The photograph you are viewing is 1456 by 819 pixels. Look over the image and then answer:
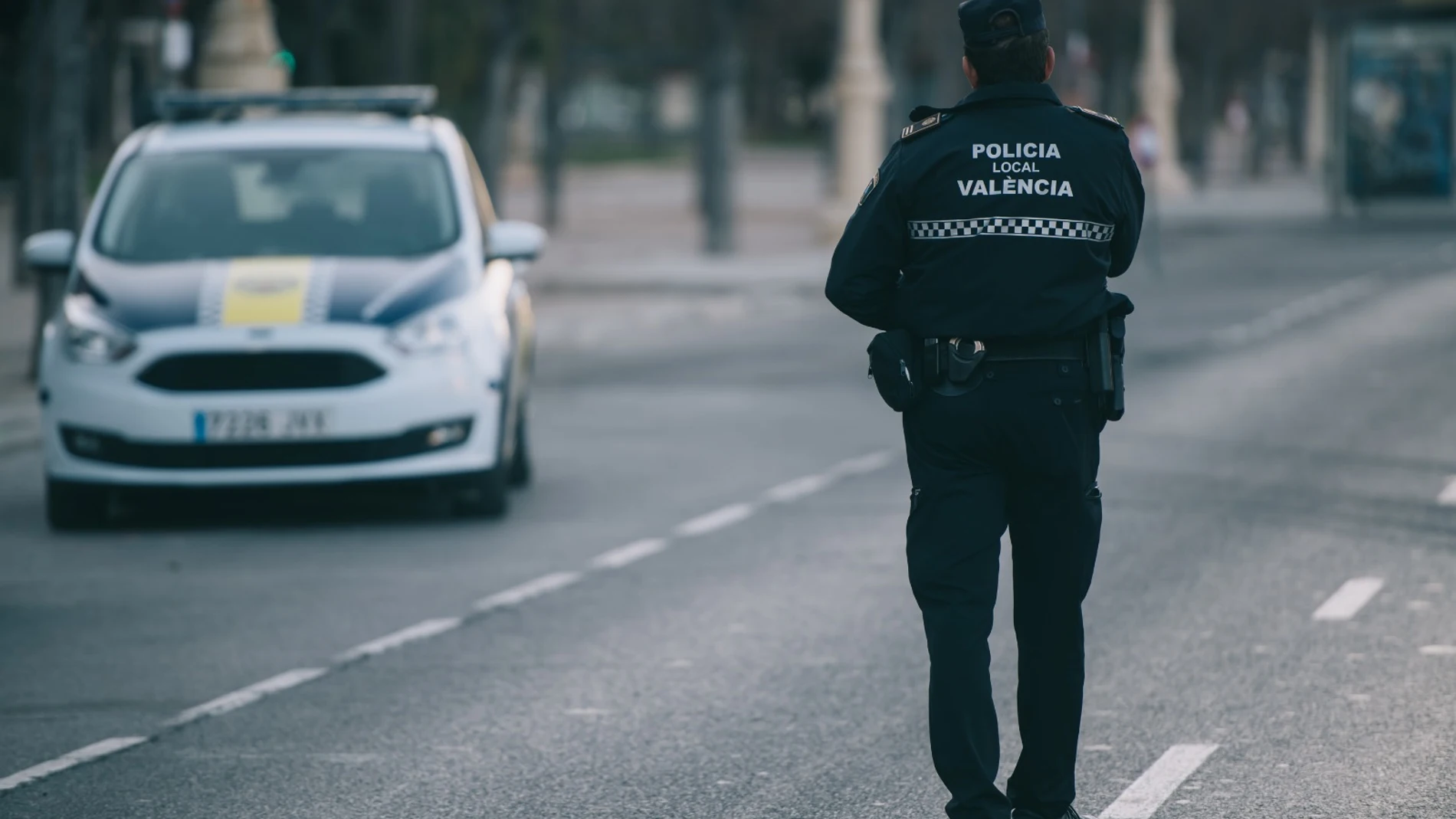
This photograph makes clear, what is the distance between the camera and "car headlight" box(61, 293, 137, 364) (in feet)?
36.0

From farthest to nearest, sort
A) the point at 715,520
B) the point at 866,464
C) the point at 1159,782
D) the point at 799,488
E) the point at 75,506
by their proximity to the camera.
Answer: the point at 866,464 → the point at 799,488 → the point at 715,520 → the point at 75,506 → the point at 1159,782

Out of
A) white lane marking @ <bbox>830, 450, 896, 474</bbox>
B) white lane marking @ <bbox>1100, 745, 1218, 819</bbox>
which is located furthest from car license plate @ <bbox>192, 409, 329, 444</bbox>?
white lane marking @ <bbox>1100, 745, 1218, 819</bbox>

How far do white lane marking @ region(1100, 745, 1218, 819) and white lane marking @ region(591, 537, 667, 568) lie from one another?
12.5ft

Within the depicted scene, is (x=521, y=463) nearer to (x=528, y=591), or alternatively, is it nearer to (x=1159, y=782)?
(x=528, y=591)

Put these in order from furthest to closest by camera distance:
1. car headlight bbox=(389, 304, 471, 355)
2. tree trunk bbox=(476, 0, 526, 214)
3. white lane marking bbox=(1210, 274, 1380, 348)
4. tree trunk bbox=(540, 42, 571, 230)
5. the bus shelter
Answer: the bus shelter
tree trunk bbox=(540, 42, 571, 230)
tree trunk bbox=(476, 0, 526, 214)
white lane marking bbox=(1210, 274, 1380, 348)
car headlight bbox=(389, 304, 471, 355)

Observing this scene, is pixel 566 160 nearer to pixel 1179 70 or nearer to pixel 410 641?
pixel 1179 70

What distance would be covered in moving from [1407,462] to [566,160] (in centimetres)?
7072

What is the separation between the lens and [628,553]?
1056 centimetres

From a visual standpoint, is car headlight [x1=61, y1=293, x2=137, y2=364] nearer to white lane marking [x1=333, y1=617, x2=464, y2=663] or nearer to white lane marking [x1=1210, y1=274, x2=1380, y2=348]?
white lane marking [x1=333, y1=617, x2=464, y2=663]

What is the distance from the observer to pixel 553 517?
11.7 meters

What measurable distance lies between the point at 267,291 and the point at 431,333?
2.34 ft

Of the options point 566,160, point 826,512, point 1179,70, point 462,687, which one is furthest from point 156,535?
point 1179,70

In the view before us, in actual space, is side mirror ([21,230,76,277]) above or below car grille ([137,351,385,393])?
above

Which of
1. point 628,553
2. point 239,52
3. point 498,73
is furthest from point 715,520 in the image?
point 498,73
